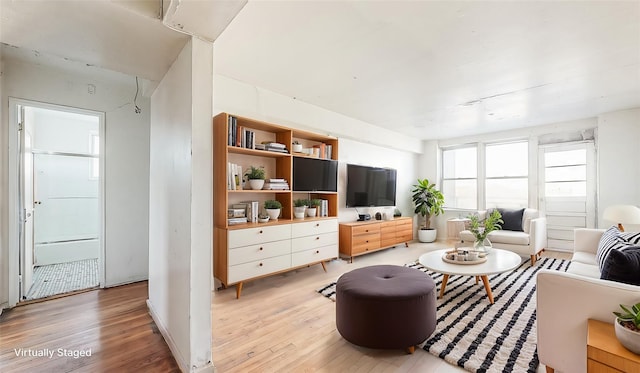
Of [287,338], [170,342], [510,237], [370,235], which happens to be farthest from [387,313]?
[510,237]

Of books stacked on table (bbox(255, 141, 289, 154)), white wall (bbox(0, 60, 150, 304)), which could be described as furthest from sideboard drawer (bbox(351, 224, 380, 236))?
white wall (bbox(0, 60, 150, 304))

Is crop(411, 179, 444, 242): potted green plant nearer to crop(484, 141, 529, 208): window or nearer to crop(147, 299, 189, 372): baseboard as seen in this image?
crop(484, 141, 529, 208): window

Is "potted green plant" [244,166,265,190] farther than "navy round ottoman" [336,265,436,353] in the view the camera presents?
Yes

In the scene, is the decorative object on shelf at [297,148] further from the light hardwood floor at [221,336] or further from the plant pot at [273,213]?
the light hardwood floor at [221,336]

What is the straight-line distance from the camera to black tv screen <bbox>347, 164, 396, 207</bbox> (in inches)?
179

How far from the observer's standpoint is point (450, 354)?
1758mm

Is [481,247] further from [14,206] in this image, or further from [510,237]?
[14,206]

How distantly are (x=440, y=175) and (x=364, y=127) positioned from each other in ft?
8.68

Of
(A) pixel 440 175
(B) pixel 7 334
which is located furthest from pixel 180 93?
(A) pixel 440 175

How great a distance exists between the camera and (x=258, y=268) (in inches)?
114

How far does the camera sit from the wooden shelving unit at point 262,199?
278cm

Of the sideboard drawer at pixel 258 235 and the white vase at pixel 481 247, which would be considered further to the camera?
the white vase at pixel 481 247

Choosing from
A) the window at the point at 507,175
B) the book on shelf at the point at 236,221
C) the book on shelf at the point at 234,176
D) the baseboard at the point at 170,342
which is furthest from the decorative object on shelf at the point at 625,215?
the baseboard at the point at 170,342

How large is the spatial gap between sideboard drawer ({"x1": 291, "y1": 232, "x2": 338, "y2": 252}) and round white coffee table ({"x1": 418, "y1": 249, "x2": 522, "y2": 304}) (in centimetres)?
126
